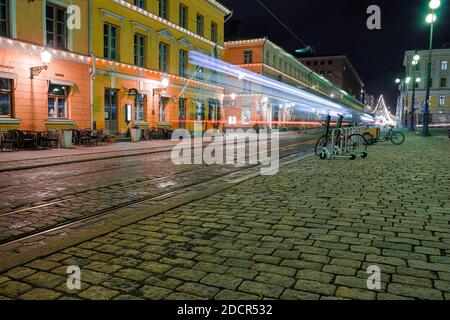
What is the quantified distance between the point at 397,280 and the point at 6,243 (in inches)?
166

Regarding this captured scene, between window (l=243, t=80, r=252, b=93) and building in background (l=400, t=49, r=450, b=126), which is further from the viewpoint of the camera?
building in background (l=400, t=49, r=450, b=126)

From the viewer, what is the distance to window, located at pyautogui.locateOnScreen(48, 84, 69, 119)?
65.6 feet

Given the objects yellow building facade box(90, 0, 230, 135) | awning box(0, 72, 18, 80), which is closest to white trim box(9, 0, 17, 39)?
awning box(0, 72, 18, 80)

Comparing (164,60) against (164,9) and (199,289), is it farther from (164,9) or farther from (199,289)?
(199,289)

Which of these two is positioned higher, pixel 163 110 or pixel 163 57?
pixel 163 57

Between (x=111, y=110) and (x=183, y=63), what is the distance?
10635 mm

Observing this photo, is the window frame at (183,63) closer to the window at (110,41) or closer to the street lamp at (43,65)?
the window at (110,41)

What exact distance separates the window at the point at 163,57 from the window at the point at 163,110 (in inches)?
90.9

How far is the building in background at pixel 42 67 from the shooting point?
1769 cm

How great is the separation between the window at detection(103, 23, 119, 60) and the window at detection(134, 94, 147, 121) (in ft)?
9.97

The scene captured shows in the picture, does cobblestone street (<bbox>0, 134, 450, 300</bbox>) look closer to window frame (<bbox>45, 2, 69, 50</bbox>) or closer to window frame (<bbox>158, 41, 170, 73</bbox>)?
window frame (<bbox>45, 2, 69, 50</bbox>)

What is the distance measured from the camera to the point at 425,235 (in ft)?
16.0

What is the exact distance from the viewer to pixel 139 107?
2703cm

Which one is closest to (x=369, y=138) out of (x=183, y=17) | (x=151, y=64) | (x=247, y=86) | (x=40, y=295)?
(x=151, y=64)
